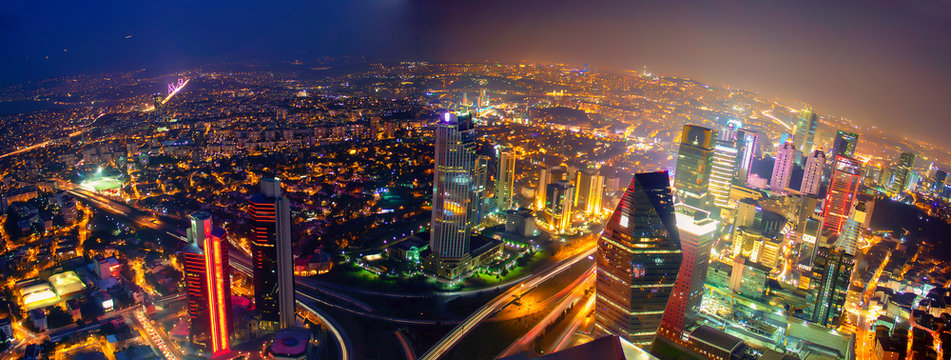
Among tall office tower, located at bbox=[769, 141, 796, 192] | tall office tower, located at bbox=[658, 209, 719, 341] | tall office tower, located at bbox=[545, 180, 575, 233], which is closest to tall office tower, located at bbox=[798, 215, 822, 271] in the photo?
tall office tower, located at bbox=[658, 209, 719, 341]

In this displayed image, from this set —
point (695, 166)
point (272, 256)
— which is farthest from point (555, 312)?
point (695, 166)

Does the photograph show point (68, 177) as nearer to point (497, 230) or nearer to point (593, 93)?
point (497, 230)

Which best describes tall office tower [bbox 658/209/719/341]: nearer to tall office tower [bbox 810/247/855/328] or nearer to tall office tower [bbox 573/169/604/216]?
tall office tower [bbox 810/247/855/328]

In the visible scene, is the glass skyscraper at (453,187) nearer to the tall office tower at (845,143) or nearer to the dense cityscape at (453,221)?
the dense cityscape at (453,221)

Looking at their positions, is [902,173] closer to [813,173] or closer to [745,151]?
[813,173]

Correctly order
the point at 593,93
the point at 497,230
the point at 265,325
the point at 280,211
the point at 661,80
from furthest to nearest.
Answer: the point at 593,93
the point at 661,80
the point at 497,230
the point at 265,325
the point at 280,211

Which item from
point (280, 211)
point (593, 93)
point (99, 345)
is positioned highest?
point (593, 93)

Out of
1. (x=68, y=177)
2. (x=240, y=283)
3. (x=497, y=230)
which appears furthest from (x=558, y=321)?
(x=68, y=177)
